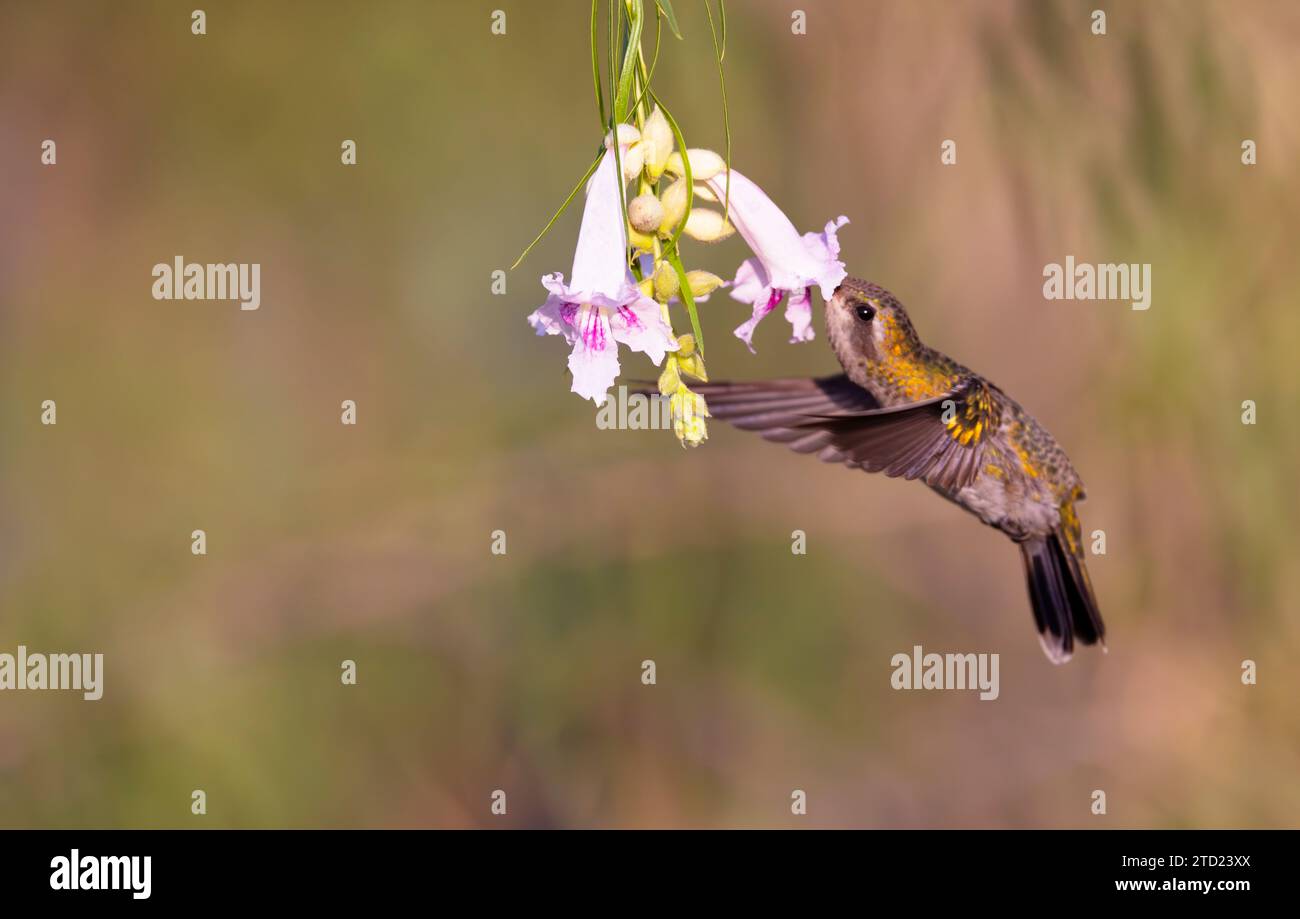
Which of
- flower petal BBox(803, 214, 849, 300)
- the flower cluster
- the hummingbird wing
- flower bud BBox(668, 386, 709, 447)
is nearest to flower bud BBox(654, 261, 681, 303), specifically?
the flower cluster

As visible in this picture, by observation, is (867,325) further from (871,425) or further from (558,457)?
(558,457)

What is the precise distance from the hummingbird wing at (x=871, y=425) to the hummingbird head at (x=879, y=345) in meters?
0.08

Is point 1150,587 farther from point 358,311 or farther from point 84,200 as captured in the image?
point 84,200

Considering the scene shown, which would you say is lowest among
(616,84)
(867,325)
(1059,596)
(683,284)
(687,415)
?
(1059,596)

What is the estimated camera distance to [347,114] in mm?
3928

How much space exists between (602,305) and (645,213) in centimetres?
12

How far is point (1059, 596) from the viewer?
7.93 ft

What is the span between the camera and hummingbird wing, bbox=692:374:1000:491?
5.90 feet

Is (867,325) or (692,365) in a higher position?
→ (867,325)

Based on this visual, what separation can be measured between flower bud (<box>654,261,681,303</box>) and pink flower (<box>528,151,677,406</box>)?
0.8 inches

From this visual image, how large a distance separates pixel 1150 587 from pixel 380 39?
302cm

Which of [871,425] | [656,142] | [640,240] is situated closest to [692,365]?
[640,240]

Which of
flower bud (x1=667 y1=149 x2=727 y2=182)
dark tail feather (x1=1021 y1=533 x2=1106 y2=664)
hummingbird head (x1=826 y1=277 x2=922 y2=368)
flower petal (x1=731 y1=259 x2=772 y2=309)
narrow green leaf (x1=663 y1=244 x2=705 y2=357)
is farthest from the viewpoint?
dark tail feather (x1=1021 y1=533 x2=1106 y2=664)

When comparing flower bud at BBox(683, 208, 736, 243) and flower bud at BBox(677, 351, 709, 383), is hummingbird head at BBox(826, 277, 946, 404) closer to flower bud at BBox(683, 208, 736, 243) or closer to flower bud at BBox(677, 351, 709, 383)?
flower bud at BBox(683, 208, 736, 243)
